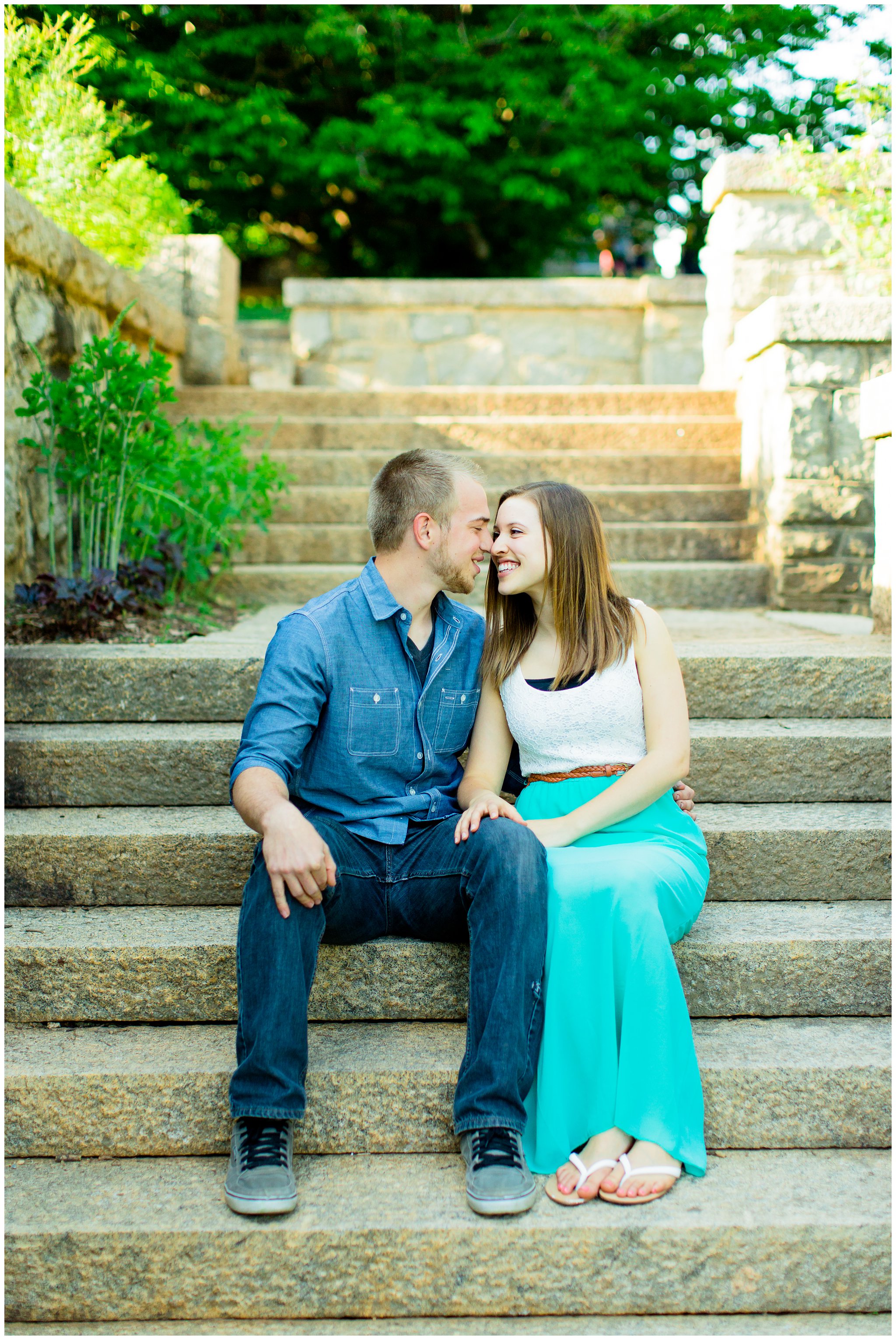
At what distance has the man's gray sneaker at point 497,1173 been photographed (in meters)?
1.68

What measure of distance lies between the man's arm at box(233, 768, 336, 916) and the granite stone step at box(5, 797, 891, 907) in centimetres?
49

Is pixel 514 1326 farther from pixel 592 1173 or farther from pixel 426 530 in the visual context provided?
pixel 426 530

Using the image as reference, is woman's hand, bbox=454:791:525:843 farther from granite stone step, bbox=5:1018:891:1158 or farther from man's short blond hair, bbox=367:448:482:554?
man's short blond hair, bbox=367:448:482:554

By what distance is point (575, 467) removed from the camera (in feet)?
14.7

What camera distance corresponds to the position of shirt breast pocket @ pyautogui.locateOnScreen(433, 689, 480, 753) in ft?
7.22

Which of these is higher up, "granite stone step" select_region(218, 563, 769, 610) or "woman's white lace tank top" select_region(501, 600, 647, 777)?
"granite stone step" select_region(218, 563, 769, 610)

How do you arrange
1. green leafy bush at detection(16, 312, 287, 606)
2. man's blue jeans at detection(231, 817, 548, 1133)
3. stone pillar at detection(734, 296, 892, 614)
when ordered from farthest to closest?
1. stone pillar at detection(734, 296, 892, 614)
2. green leafy bush at detection(16, 312, 287, 606)
3. man's blue jeans at detection(231, 817, 548, 1133)

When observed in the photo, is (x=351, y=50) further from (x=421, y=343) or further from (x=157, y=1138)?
(x=157, y=1138)

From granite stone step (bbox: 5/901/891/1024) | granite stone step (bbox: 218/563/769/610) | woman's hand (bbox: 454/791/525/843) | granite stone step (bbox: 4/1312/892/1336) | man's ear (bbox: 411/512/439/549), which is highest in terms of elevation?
man's ear (bbox: 411/512/439/549)

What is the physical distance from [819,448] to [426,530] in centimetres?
222

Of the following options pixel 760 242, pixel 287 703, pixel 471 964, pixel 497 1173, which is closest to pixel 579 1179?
pixel 497 1173

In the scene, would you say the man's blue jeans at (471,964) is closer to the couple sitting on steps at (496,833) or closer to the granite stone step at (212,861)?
the couple sitting on steps at (496,833)

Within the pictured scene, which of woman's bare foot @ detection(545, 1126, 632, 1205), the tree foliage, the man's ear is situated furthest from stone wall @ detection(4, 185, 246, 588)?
the tree foliage

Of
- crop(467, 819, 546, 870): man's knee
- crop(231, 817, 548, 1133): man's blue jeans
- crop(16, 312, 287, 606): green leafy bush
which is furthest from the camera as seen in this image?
crop(16, 312, 287, 606): green leafy bush
